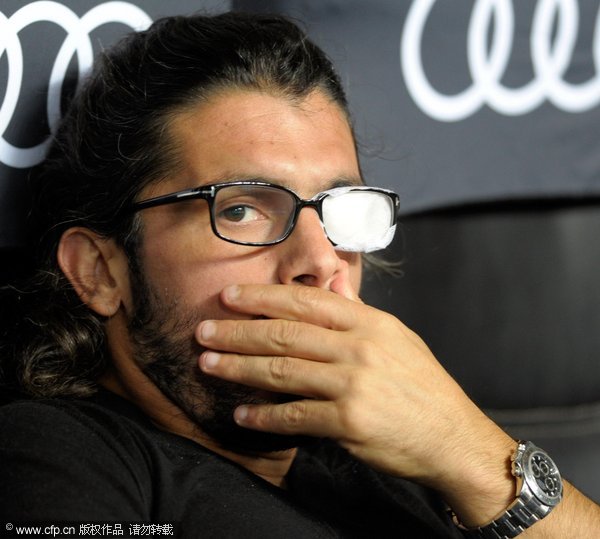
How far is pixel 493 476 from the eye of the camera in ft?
3.35

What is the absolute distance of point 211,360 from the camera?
3.19ft

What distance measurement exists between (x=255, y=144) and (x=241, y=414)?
0.98 feet

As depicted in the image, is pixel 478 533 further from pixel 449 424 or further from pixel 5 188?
pixel 5 188

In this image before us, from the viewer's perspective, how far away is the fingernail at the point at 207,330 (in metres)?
0.97

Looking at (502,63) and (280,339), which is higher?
(502,63)

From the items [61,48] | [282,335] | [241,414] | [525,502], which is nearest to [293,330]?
[282,335]

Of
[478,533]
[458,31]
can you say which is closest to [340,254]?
[478,533]

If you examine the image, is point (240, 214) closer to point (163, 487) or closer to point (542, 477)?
point (163, 487)

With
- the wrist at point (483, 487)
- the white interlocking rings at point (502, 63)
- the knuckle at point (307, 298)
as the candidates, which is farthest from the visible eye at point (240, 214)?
the white interlocking rings at point (502, 63)

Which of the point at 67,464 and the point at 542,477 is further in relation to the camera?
the point at 542,477

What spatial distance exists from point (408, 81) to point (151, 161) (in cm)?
60

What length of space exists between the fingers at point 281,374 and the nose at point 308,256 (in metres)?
0.10

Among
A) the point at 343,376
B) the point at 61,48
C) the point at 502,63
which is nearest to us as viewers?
the point at 343,376

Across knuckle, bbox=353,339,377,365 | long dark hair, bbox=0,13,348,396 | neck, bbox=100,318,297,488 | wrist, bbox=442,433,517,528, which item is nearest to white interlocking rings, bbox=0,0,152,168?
long dark hair, bbox=0,13,348,396
